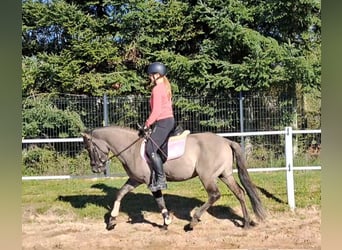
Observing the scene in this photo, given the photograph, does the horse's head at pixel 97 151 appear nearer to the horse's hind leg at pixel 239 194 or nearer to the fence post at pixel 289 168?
the horse's hind leg at pixel 239 194

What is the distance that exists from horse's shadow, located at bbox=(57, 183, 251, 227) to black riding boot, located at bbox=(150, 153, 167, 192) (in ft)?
2.48

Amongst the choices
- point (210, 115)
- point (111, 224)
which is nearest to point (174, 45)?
point (210, 115)

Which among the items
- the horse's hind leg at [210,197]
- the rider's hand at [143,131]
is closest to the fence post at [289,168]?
the horse's hind leg at [210,197]

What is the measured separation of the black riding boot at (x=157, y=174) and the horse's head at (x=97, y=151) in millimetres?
733

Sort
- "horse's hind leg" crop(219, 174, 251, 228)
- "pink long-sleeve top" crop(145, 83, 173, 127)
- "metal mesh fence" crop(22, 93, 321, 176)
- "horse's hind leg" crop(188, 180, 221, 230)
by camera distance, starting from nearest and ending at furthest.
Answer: "pink long-sleeve top" crop(145, 83, 173, 127) → "horse's hind leg" crop(188, 180, 221, 230) → "horse's hind leg" crop(219, 174, 251, 228) → "metal mesh fence" crop(22, 93, 321, 176)

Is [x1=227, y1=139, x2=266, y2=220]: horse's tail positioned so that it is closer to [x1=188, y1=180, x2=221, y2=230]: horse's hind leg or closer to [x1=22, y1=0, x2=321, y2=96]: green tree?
[x1=188, y1=180, x2=221, y2=230]: horse's hind leg

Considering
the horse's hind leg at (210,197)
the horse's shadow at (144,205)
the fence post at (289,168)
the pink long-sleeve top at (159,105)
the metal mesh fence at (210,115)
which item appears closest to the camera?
the pink long-sleeve top at (159,105)

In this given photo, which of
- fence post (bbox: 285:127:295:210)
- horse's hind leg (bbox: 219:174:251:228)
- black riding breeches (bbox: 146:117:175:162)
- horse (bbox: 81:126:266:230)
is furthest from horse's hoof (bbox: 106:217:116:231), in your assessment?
fence post (bbox: 285:127:295:210)

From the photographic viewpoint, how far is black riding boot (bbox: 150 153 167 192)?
5492 millimetres

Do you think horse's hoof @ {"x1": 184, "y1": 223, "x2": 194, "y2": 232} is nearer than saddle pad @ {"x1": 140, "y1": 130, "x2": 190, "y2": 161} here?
No

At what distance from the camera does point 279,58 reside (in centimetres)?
1088

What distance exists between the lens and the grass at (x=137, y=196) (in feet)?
21.9

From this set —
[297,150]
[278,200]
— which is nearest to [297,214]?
[278,200]

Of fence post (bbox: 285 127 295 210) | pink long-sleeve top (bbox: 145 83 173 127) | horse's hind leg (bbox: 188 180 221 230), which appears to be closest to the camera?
pink long-sleeve top (bbox: 145 83 173 127)
